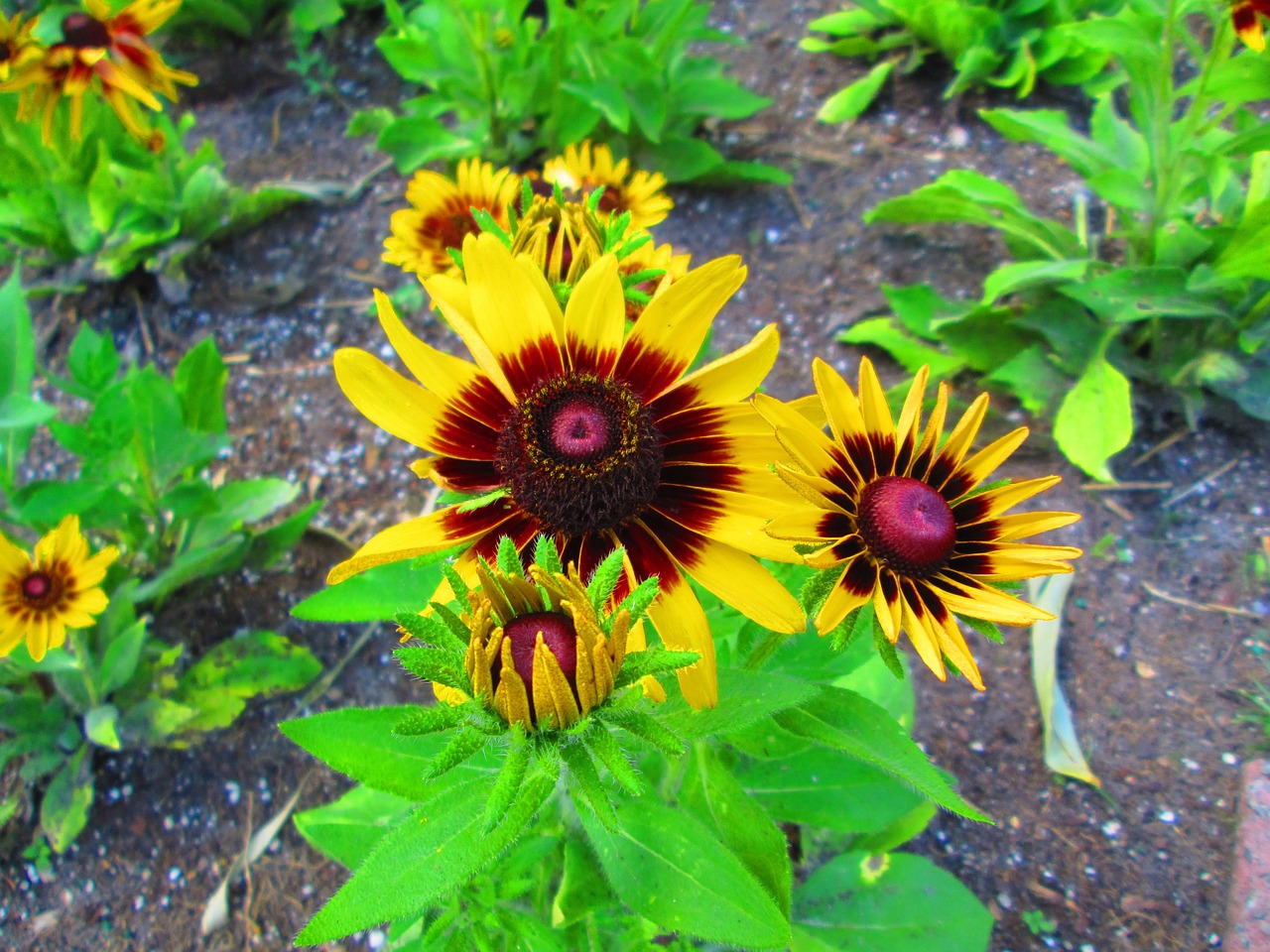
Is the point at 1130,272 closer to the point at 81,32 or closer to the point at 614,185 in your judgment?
the point at 614,185

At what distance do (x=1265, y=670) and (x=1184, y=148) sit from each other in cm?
133

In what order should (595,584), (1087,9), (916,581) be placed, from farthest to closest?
(1087,9)
(916,581)
(595,584)

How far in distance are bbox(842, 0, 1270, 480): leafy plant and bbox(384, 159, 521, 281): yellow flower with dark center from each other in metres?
1.34

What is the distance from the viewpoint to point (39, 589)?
1940 mm

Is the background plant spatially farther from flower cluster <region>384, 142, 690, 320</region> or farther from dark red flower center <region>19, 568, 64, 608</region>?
flower cluster <region>384, 142, 690, 320</region>

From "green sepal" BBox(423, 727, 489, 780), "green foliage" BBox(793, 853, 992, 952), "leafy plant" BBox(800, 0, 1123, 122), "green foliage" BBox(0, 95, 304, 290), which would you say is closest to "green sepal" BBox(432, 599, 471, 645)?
"green sepal" BBox(423, 727, 489, 780)

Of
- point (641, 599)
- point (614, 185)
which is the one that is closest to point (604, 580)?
point (641, 599)

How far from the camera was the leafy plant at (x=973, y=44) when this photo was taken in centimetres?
313

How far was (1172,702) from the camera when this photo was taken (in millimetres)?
2172

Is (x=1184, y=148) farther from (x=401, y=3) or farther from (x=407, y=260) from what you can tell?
(x=401, y=3)

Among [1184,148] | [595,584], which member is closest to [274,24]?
[1184,148]

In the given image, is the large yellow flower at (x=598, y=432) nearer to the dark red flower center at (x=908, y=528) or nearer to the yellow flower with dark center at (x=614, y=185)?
the dark red flower center at (x=908, y=528)

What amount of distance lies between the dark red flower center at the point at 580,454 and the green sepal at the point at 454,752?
28 cm

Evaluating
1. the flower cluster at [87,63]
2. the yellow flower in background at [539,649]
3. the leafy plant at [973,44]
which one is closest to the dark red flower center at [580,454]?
the yellow flower in background at [539,649]
